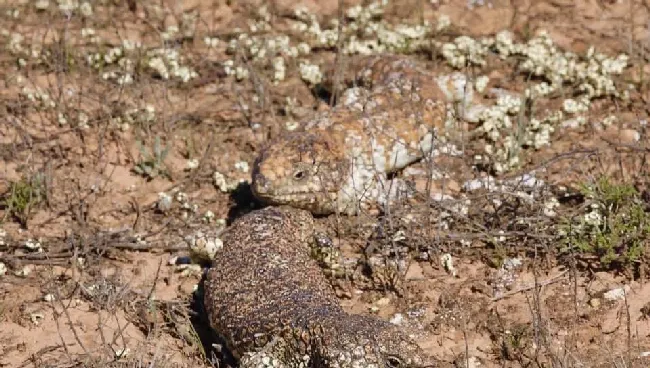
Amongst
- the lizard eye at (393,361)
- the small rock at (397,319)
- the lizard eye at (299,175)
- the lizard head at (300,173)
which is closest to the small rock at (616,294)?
the small rock at (397,319)

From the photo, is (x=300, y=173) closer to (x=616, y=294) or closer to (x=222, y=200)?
(x=222, y=200)

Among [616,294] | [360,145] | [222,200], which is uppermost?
[360,145]

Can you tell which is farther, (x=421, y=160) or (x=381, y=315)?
(x=421, y=160)

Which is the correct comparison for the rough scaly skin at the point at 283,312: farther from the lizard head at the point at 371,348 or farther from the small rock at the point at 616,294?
the small rock at the point at 616,294

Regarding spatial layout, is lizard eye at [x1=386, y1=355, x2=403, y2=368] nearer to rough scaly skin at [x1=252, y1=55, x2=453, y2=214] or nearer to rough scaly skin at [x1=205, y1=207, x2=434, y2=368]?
rough scaly skin at [x1=205, y1=207, x2=434, y2=368]

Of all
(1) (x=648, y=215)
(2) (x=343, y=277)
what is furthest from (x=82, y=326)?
(1) (x=648, y=215)

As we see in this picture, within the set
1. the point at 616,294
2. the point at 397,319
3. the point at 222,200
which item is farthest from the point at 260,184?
the point at 616,294

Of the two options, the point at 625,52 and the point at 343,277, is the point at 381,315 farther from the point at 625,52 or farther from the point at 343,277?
the point at 625,52
